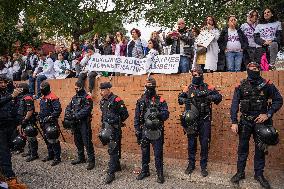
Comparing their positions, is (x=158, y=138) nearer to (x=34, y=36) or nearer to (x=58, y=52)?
(x=58, y=52)

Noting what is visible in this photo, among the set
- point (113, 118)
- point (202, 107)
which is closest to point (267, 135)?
point (202, 107)

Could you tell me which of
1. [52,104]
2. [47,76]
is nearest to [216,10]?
[52,104]

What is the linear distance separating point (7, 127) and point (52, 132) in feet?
5.69

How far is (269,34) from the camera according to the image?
7.84 metres

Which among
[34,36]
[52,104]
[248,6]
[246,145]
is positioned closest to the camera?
[246,145]

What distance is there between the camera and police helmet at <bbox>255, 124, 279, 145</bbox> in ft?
20.6

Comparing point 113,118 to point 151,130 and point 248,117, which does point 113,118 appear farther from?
point 248,117

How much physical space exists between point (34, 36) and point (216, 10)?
36.9ft

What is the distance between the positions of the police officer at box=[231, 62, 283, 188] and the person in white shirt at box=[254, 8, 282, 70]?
144cm

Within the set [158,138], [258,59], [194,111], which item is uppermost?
[258,59]

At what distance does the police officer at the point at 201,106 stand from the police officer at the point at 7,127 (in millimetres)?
3228

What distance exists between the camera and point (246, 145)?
265 inches

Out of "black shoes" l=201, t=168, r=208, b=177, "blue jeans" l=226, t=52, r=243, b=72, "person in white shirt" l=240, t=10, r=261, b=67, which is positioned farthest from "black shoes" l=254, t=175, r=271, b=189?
"person in white shirt" l=240, t=10, r=261, b=67

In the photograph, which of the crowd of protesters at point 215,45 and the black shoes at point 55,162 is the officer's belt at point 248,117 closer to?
the crowd of protesters at point 215,45
